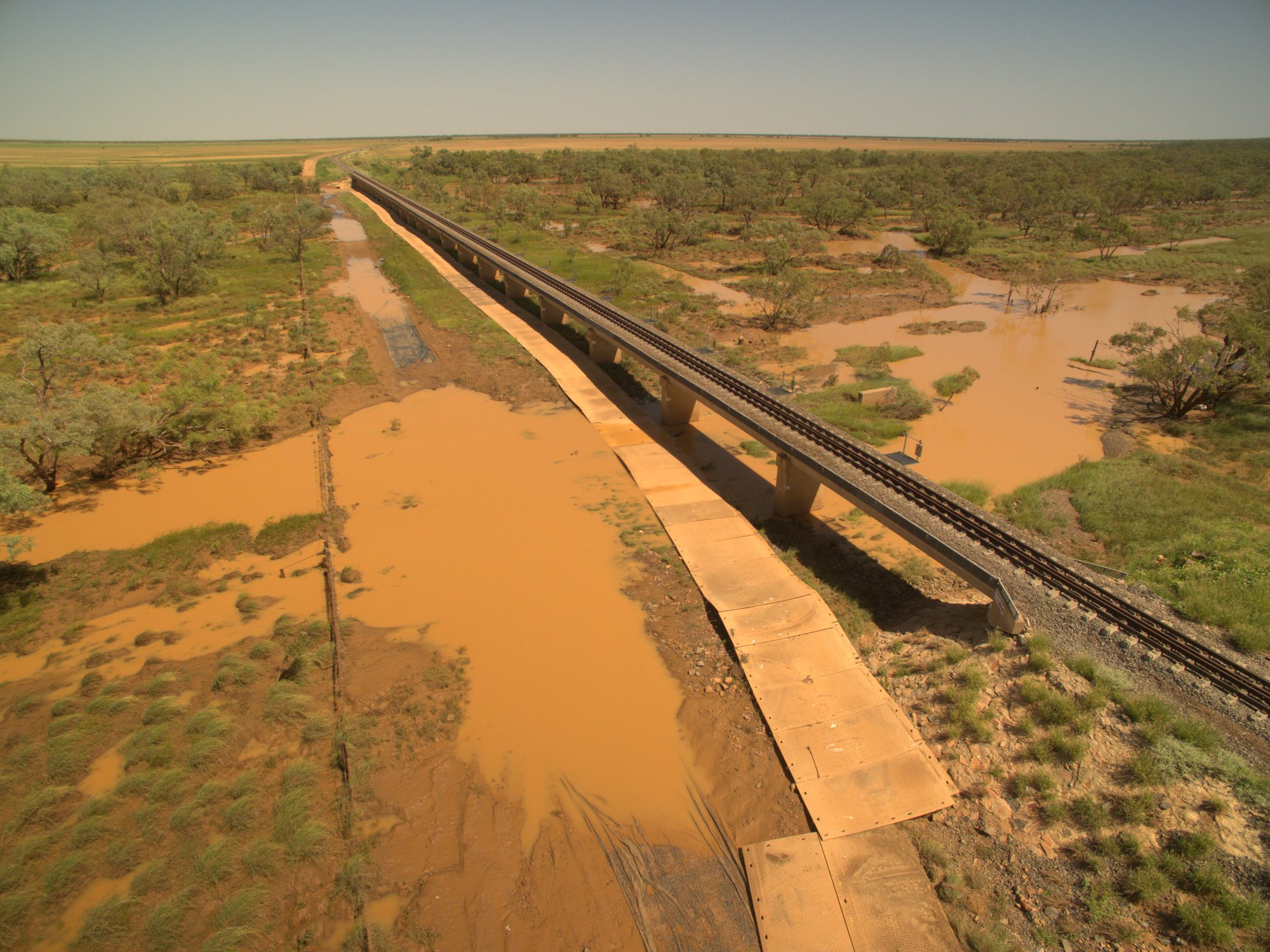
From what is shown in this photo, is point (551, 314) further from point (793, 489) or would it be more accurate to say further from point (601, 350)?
point (793, 489)

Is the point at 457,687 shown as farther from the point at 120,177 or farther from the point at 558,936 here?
the point at 120,177

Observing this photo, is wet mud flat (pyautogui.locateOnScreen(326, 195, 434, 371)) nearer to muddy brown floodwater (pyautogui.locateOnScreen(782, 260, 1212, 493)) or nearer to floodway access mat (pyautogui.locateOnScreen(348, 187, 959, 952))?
floodway access mat (pyautogui.locateOnScreen(348, 187, 959, 952))

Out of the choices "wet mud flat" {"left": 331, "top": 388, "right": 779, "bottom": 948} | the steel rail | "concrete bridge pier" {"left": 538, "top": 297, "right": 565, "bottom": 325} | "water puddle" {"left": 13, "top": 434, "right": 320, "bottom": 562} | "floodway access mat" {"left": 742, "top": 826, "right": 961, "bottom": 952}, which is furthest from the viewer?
"concrete bridge pier" {"left": 538, "top": 297, "right": 565, "bottom": 325}

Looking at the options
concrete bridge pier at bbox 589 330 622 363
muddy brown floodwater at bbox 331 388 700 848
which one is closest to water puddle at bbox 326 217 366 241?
concrete bridge pier at bbox 589 330 622 363

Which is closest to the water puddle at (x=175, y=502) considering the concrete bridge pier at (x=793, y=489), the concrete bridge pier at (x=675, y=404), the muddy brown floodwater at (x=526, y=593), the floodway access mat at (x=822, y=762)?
the muddy brown floodwater at (x=526, y=593)

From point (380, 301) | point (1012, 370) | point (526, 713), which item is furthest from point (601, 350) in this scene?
point (526, 713)
